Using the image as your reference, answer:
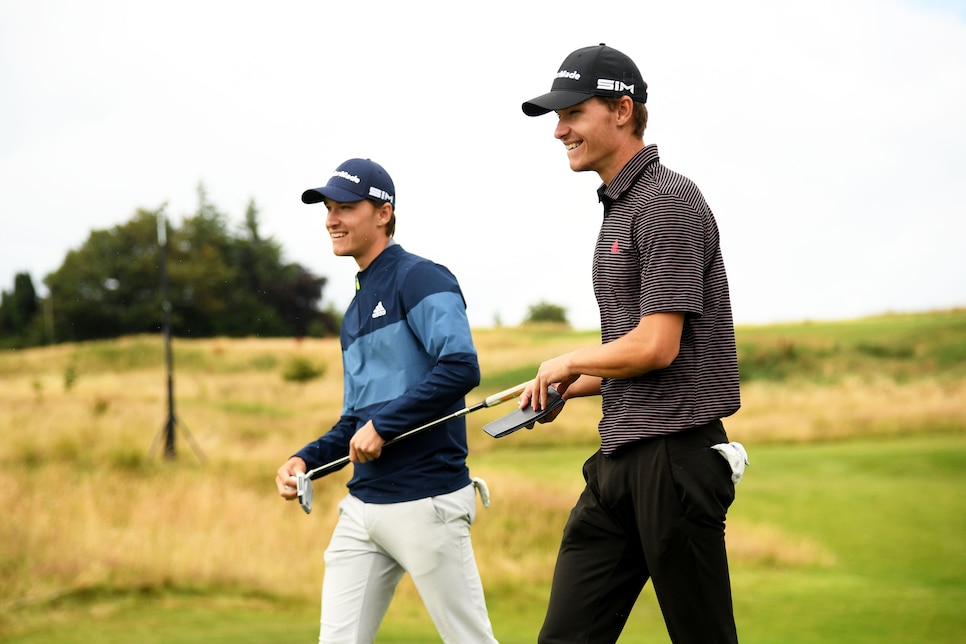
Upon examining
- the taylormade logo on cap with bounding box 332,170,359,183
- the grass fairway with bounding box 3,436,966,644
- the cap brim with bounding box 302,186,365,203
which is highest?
the taylormade logo on cap with bounding box 332,170,359,183

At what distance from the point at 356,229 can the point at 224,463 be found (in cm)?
1491

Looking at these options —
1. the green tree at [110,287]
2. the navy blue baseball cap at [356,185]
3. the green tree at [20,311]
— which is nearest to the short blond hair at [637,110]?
the navy blue baseball cap at [356,185]

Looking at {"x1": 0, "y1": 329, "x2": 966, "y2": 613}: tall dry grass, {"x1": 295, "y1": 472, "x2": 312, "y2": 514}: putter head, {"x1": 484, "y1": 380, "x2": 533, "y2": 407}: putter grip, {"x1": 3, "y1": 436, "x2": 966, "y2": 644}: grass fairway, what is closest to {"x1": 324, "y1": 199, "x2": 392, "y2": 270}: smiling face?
{"x1": 295, "y1": 472, "x2": 312, "y2": 514}: putter head

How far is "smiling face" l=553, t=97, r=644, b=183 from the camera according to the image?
3125 millimetres

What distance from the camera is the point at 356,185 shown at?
3.93 m

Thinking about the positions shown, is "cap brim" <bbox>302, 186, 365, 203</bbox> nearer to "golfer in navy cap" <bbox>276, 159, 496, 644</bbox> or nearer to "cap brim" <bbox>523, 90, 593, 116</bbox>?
"golfer in navy cap" <bbox>276, 159, 496, 644</bbox>

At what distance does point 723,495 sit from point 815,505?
54.6 feet

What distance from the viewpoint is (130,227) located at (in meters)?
39.8

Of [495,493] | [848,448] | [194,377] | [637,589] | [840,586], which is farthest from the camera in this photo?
[194,377]

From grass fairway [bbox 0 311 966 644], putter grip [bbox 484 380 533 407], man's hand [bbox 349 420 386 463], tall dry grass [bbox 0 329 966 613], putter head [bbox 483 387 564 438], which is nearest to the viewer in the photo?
putter head [bbox 483 387 564 438]

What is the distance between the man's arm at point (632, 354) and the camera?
2.79m

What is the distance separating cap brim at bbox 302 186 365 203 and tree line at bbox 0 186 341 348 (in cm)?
2922

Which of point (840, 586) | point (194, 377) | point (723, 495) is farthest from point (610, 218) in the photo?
point (194, 377)

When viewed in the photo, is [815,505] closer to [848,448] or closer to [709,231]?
[848,448]
